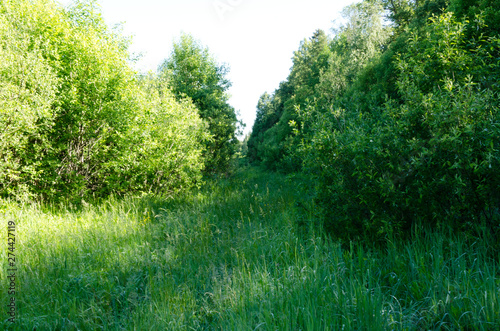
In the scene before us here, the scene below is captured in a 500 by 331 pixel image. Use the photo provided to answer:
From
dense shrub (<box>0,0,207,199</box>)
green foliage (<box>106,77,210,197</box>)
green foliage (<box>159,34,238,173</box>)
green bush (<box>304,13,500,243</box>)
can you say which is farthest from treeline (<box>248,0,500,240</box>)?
green foliage (<box>159,34,238,173</box>)

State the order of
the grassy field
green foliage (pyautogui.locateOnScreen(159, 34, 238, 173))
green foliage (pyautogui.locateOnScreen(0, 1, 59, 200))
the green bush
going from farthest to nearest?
green foliage (pyautogui.locateOnScreen(159, 34, 238, 173)), green foliage (pyautogui.locateOnScreen(0, 1, 59, 200)), the green bush, the grassy field

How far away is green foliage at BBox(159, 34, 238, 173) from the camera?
1948cm

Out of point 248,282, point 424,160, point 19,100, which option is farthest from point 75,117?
point 424,160

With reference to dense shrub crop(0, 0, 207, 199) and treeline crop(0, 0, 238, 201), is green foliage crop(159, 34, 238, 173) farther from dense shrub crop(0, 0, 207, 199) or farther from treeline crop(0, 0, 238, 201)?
dense shrub crop(0, 0, 207, 199)

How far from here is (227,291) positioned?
2.99 metres

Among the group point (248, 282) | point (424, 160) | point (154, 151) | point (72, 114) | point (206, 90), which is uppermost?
point (206, 90)

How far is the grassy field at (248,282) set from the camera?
234 cm

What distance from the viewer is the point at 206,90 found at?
2081cm

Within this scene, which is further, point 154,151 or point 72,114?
point 154,151

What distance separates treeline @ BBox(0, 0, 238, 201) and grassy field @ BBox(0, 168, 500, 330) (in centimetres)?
259

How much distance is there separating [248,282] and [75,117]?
309 inches

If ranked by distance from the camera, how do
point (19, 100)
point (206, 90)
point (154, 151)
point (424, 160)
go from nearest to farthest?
point (424, 160) → point (19, 100) → point (154, 151) → point (206, 90)

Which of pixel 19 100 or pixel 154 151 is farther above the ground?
pixel 19 100

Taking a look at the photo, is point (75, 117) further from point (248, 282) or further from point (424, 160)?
point (424, 160)
